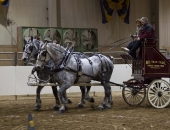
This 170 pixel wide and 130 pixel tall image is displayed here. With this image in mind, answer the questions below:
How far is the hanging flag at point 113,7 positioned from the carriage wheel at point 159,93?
1332 cm

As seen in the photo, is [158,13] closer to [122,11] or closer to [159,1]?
[159,1]

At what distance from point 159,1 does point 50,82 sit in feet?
50.7

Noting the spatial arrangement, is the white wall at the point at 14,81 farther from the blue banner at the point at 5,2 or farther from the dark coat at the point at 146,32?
the blue banner at the point at 5,2

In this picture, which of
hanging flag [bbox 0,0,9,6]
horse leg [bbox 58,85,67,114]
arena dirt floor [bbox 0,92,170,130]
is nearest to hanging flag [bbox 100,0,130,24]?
hanging flag [bbox 0,0,9,6]

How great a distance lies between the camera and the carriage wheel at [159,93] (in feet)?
32.1

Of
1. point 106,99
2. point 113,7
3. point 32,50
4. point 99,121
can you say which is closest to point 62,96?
point 106,99

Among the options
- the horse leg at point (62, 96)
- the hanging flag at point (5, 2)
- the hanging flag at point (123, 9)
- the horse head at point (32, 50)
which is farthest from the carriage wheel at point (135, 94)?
the hanging flag at point (123, 9)

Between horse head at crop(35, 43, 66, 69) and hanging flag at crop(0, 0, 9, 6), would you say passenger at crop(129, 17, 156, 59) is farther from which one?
hanging flag at crop(0, 0, 9, 6)

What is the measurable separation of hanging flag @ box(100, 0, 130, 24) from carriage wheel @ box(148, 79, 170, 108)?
43.7 feet

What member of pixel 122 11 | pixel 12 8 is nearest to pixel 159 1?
pixel 122 11

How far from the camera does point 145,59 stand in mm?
9836

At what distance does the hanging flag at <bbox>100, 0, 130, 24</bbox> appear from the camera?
22594mm

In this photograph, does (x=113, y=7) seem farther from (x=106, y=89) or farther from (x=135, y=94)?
(x=106, y=89)

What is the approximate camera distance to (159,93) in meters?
9.79
